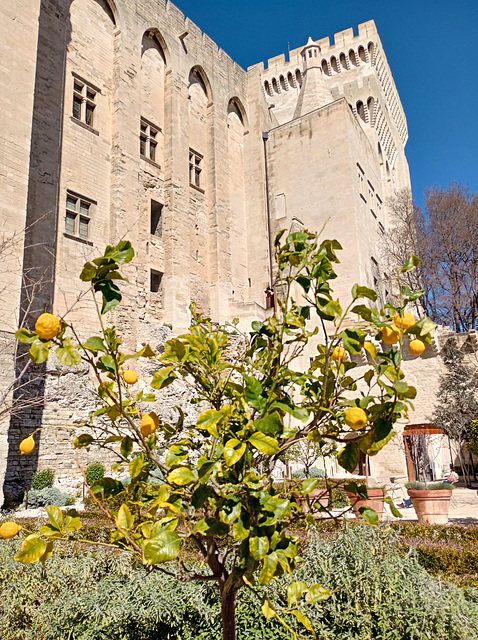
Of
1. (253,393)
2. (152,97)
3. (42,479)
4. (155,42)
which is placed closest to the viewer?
(253,393)

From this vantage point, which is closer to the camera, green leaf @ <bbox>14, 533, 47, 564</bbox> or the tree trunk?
green leaf @ <bbox>14, 533, 47, 564</bbox>

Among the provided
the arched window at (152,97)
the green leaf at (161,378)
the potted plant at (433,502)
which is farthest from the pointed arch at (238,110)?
the green leaf at (161,378)

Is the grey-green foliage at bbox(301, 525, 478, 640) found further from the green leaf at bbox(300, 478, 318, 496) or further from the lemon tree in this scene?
the lemon tree

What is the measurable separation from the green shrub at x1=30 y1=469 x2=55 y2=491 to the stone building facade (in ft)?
1.47

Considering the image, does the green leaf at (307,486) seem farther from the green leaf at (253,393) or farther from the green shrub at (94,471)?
the green shrub at (94,471)


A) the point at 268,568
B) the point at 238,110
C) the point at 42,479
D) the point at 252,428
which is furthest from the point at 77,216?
the point at 268,568

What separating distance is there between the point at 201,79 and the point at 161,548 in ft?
79.7

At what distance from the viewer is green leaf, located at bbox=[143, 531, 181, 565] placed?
4.37 feet

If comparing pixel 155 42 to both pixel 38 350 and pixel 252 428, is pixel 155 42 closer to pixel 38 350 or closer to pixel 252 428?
pixel 38 350

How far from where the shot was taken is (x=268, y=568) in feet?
4.60

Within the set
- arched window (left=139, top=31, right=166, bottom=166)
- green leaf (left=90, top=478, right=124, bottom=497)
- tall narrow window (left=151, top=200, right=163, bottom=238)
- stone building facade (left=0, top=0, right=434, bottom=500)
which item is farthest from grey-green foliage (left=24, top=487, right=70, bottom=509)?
arched window (left=139, top=31, right=166, bottom=166)

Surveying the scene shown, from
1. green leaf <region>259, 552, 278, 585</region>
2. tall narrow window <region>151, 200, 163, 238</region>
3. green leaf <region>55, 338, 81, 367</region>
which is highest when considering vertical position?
tall narrow window <region>151, 200, 163, 238</region>

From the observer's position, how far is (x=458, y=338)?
18594 mm

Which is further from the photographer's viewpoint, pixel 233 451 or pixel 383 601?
pixel 383 601
